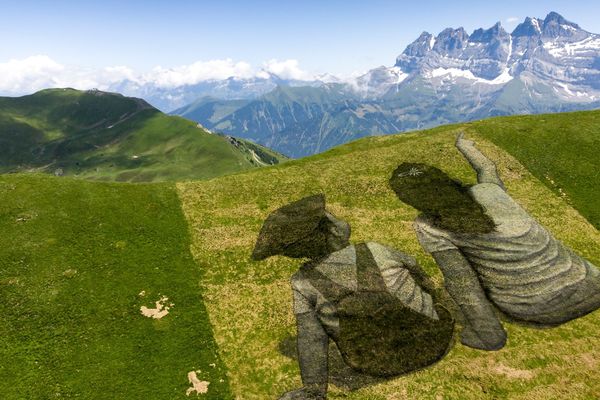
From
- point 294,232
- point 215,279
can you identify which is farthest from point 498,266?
point 215,279

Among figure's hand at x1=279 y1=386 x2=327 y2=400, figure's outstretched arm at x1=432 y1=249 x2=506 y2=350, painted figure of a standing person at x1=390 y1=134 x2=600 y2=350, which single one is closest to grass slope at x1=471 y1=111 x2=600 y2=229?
painted figure of a standing person at x1=390 y1=134 x2=600 y2=350

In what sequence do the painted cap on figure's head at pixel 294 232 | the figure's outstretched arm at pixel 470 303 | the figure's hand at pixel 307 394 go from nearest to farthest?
1. the figure's hand at pixel 307 394
2. the figure's outstretched arm at pixel 470 303
3. the painted cap on figure's head at pixel 294 232

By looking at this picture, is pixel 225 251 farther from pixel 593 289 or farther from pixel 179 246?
pixel 593 289

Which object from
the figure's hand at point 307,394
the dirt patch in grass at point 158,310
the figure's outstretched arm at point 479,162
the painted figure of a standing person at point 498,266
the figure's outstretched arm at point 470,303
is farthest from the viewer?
the figure's outstretched arm at point 479,162

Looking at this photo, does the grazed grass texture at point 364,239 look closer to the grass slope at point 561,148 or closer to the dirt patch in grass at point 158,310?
the grass slope at point 561,148

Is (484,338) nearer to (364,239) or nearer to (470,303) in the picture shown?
(470,303)

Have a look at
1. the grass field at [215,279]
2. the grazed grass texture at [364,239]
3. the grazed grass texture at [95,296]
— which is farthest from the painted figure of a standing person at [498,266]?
the grazed grass texture at [95,296]

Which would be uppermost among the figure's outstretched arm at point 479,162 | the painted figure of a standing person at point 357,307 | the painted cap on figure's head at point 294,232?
the figure's outstretched arm at point 479,162

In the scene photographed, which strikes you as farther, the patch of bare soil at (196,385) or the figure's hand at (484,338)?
the figure's hand at (484,338)

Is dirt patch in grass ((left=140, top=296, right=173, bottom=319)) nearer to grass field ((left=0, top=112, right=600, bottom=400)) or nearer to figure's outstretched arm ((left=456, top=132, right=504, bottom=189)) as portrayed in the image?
grass field ((left=0, top=112, right=600, bottom=400))

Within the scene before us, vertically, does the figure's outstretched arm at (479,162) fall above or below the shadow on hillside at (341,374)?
above
